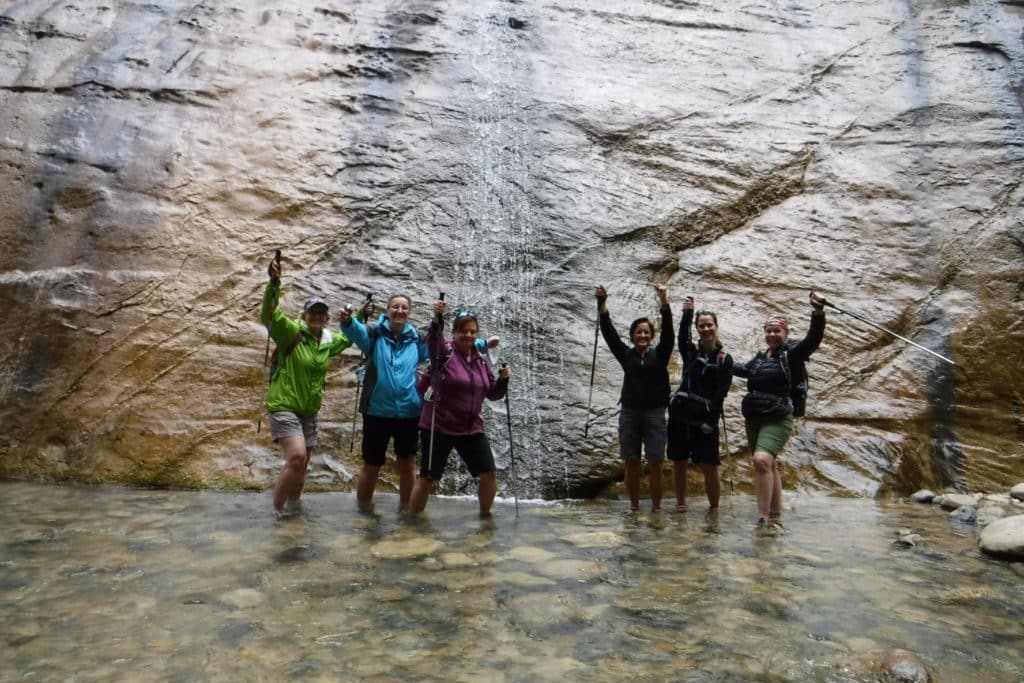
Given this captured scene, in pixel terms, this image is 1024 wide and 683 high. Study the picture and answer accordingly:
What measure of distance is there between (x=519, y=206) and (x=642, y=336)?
565 centimetres

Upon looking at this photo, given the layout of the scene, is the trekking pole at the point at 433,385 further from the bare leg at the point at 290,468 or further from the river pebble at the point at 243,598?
the river pebble at the point at 243,598

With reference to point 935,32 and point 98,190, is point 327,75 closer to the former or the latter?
point 98,190

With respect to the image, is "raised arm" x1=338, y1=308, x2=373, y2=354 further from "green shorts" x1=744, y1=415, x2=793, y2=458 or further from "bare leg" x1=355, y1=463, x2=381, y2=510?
"green shorts" x1=744, y1=415, x2=793, y2=458

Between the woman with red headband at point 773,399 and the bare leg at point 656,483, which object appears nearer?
the woman with red headband at point 773,399

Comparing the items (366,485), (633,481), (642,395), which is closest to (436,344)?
(366,485)

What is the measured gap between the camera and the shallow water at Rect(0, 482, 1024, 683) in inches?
153

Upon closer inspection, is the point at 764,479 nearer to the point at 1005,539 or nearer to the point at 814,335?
the point at 814,335

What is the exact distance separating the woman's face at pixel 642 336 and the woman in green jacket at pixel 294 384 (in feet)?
10.3

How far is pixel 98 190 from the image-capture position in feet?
39.3

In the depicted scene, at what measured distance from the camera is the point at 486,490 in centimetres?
762

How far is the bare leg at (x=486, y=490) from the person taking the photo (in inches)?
299

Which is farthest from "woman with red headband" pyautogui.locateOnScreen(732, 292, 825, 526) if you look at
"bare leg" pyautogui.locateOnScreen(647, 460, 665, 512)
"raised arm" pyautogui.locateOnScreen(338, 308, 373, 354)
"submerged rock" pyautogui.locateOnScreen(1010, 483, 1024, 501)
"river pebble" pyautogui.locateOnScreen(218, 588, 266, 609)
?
"river pebble" pyautogui.locateOnScreen(218, 588, 266, 609)

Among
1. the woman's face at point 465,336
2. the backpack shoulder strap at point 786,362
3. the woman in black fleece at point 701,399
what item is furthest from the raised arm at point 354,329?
the backpack shoulder strap at point 786,362

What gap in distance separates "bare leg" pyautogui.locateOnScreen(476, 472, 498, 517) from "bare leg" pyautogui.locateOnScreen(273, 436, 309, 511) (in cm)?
169
